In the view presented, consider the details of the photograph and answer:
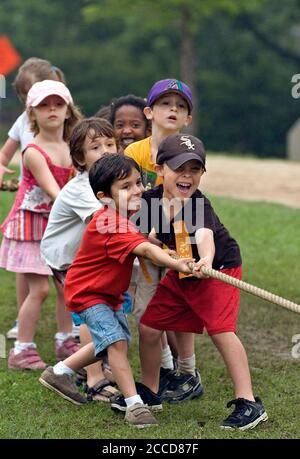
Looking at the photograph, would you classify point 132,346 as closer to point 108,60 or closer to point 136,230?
point 136,230

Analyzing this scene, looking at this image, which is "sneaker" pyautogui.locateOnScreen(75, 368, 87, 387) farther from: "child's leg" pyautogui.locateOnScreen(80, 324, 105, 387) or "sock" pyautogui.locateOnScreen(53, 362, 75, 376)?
"sock" pyautogui.locateOnScreen(53, 362, 75, 376)

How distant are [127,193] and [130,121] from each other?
4.31ft

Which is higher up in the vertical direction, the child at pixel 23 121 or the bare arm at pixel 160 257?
the child at pixel 23 121

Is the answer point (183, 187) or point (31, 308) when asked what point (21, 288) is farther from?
point (183, 187)

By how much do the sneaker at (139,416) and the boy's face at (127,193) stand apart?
0.87 m

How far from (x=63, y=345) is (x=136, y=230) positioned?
159cm

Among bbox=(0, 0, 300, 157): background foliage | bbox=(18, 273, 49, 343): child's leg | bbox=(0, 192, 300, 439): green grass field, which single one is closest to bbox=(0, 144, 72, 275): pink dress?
bbox=(18, 273, 49, 343): child's leg

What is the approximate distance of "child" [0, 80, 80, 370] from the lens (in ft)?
18.8

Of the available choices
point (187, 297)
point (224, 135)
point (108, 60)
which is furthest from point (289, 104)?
point (187, 297)

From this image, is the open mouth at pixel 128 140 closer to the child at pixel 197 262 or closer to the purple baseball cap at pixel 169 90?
the purple baseball cap at pixel 169 90

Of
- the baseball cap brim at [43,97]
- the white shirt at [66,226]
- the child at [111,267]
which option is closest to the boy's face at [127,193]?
the child at [111,267]

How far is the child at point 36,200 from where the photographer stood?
5.73 meters

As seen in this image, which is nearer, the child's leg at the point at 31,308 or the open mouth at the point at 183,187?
the open mouth at the point at 183,187

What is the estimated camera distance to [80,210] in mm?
5125
